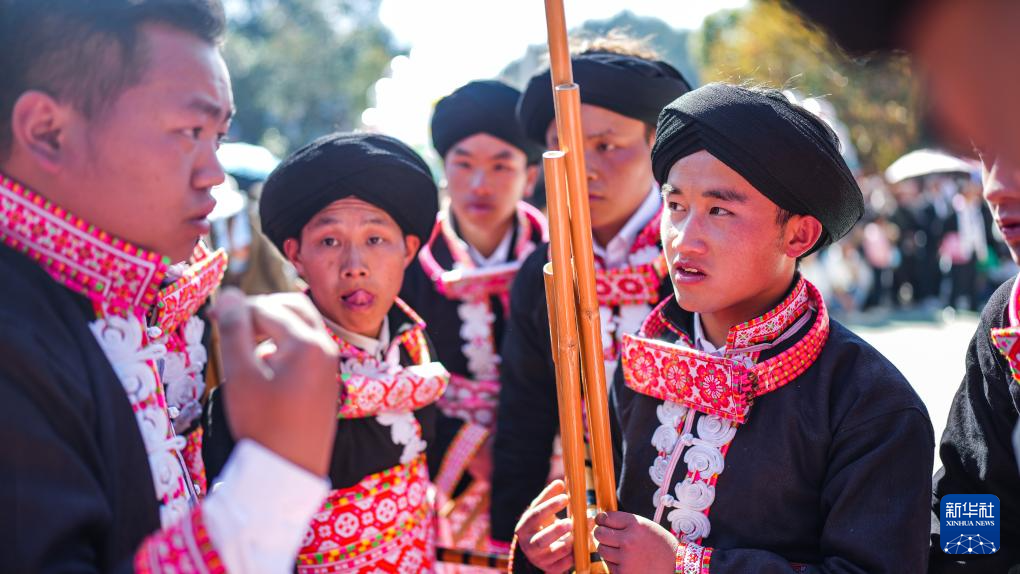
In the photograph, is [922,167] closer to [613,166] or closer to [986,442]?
[613,166]

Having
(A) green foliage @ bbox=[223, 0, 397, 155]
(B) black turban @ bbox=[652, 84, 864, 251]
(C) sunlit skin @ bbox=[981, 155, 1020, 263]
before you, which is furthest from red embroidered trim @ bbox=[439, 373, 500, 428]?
(A) green foliage @ bbox=[223, 0, 397, 155]

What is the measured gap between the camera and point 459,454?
143 inches

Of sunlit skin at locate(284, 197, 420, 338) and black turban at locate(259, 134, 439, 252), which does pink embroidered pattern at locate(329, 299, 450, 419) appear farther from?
black turban at locate(259, 134, 439, 252)

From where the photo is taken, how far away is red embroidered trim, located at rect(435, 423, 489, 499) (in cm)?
361

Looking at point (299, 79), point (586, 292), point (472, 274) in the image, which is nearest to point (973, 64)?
point (586, 292)

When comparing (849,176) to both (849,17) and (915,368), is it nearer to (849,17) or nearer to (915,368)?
(849,17)

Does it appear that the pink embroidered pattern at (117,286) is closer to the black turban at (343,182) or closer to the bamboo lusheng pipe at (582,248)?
the bamboo lusheng pipe at (582,248)

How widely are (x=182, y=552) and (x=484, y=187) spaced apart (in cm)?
279

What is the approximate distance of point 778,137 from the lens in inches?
85.9

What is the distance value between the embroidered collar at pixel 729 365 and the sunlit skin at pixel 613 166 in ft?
3.07

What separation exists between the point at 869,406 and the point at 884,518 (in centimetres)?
25

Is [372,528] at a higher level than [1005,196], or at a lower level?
lower

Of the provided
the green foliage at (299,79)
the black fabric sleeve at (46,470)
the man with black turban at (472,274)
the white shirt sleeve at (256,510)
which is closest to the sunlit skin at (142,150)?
the black fabric sleeve at (46,470)

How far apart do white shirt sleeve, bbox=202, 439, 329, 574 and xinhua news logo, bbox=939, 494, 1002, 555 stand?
5.63 feet
